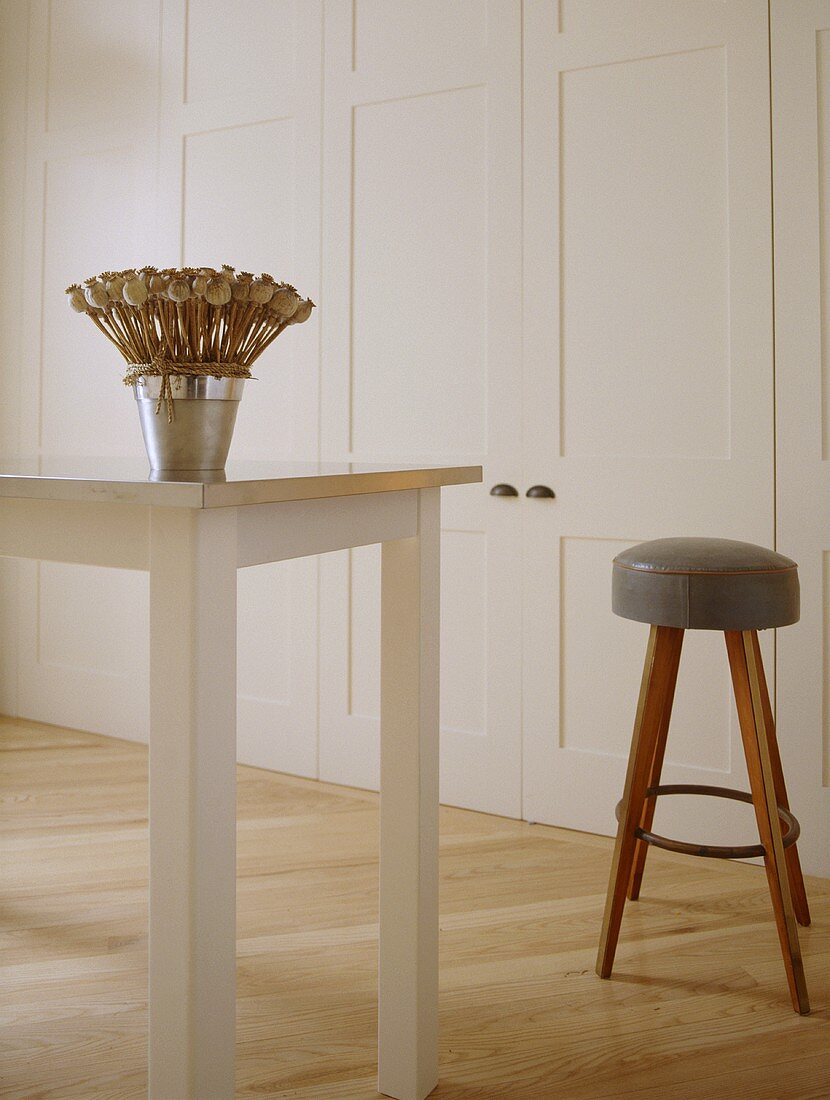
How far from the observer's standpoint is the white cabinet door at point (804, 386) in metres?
2.52

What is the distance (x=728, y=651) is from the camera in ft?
6.60

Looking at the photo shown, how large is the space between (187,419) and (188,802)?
512 mm

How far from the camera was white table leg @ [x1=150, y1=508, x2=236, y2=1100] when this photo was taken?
117cm

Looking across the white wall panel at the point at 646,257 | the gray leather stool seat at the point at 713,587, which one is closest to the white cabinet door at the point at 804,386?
the white wall panel at the point at 646,257

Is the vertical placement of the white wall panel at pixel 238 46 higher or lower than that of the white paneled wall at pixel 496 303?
higher

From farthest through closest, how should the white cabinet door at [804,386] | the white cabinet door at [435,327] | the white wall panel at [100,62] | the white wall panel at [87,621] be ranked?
the white wall panel at [87,621] < the white wall panel at [100,62] < the white cabinet door at [435,327] < the white cabinet door at [804,386]

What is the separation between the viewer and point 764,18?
8.41 ft

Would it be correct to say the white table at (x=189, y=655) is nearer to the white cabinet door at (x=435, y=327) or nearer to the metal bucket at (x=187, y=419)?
the metal bucket at (x=187, y=419)

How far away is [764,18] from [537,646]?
1.76 metres

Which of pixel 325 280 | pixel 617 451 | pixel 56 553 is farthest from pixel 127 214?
pixel 56 553

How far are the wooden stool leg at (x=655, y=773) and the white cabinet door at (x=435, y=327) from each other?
0.62 m

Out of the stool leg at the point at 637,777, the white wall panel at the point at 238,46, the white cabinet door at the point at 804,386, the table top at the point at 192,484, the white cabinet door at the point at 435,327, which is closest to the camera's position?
the table top at the point at 192,484

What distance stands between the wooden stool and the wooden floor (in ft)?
0.50

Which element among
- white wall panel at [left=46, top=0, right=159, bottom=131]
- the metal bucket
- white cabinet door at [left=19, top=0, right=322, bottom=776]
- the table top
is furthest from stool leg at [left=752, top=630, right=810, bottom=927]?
white wall panel at [left=46, top=0, right=159, bottom=131]
